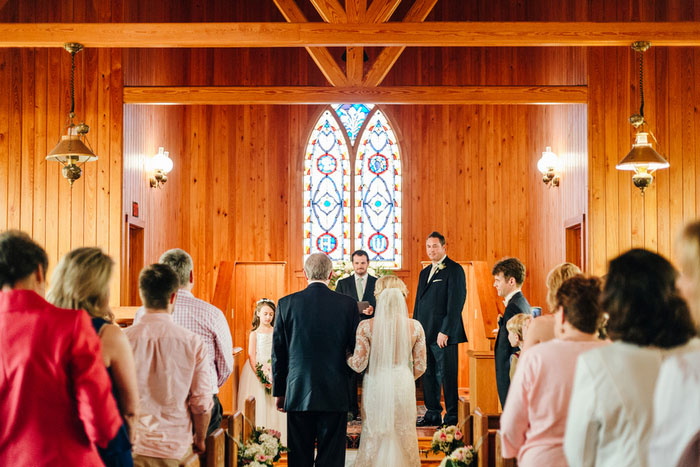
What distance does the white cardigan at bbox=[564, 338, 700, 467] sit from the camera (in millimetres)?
1993

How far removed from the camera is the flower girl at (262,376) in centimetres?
614

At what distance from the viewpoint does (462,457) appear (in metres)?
4.32

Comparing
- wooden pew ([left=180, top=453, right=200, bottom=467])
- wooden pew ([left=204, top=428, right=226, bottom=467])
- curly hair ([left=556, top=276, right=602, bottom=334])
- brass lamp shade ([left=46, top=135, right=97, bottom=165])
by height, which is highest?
brass lamp shade ([left=46, top=135, right=97, bottom=165])

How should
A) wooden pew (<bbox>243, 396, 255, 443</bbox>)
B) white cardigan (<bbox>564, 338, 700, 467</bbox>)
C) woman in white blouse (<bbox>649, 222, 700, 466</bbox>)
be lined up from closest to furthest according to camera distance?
woman in white blouse (<bbox>649, 222, 700, 466</bbox>)
white cardigan (<bbox>564, 338, 700, 467</bbox>)
wooden pew (<bbox>243, 396, 255, 443</bbox>)

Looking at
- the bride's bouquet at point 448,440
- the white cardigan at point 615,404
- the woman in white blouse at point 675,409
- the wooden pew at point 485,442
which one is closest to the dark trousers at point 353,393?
the bride's bouquet at point 448,440

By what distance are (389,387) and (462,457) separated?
720mm

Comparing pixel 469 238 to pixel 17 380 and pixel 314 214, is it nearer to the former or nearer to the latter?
pixel 314 214

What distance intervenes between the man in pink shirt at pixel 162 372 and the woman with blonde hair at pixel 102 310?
1.58 ft

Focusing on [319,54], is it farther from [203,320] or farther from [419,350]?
[203,320]

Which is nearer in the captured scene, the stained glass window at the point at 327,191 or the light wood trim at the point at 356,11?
the light wood trim at the point at 356,11

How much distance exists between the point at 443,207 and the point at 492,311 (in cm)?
343

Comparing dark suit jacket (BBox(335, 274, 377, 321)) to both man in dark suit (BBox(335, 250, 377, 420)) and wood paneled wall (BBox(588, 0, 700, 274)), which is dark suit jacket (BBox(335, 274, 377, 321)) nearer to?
man in dark suit (BBox(335, 250, 377, 420))

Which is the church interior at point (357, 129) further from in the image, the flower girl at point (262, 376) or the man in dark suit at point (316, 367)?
the man in dark suit at point (316, 367)

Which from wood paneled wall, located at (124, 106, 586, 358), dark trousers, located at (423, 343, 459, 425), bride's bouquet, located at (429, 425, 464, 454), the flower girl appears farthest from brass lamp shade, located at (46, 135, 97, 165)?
wood paneled wall, located at (124, 106, 586, 358)
